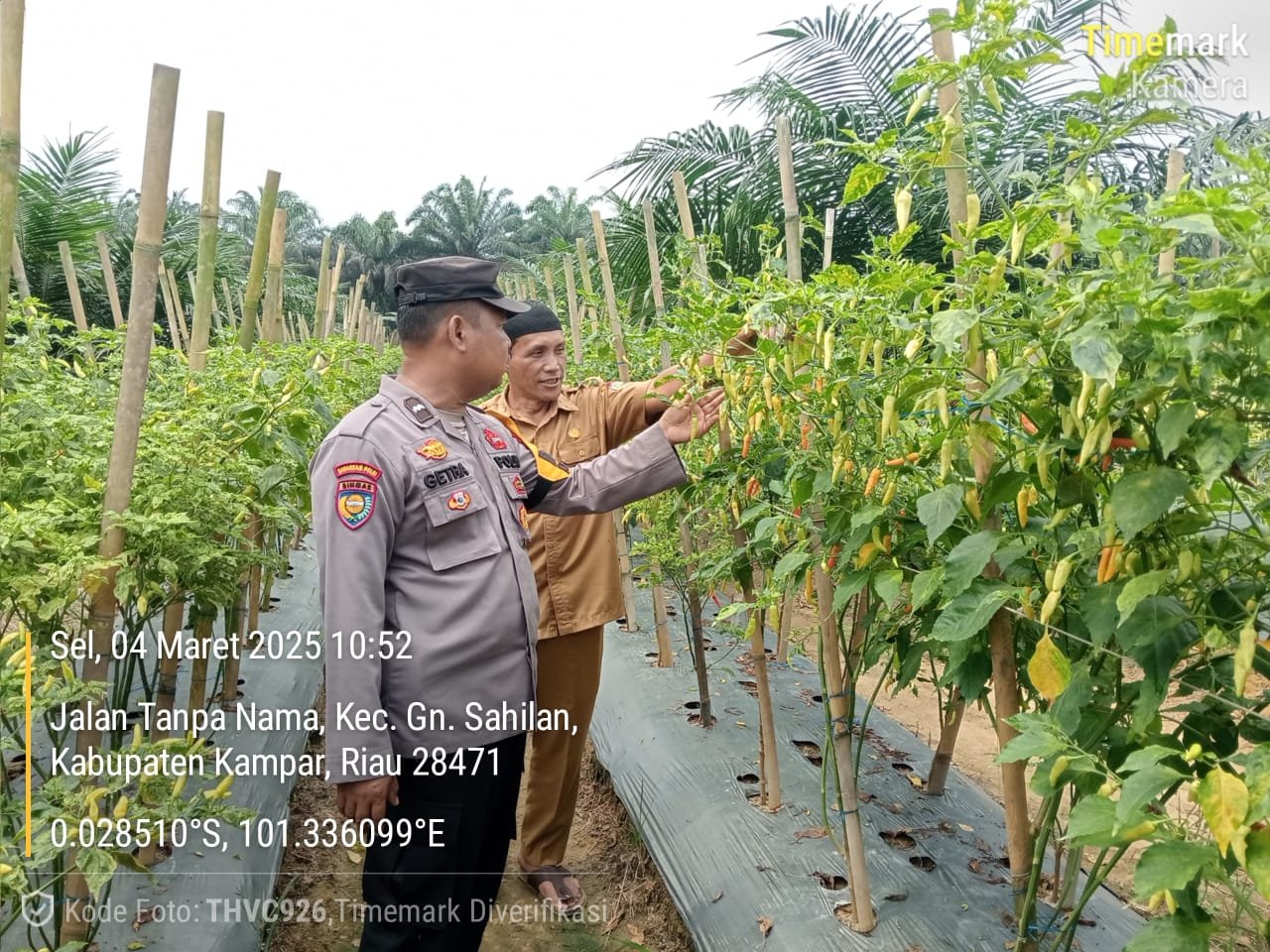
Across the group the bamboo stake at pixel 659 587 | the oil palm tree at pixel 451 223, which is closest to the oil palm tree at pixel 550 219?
the oil palm tree at pixel 451 223

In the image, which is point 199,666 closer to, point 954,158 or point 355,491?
point 355,491

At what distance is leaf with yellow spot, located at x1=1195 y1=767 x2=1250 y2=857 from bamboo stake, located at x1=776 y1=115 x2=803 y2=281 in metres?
1.36

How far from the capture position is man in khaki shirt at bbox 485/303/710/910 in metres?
2.88

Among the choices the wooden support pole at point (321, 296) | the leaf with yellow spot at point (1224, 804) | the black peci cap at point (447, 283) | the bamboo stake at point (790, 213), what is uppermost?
the wooden support pole at point (321, 296)

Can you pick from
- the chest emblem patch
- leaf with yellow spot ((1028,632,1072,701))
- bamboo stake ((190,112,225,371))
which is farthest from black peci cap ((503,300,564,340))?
leaf with yellow spot ((1028,632,1072,701))

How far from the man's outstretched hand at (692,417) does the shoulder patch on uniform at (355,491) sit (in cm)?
75

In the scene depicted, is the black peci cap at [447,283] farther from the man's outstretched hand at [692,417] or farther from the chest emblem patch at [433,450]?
the man's outstretched hand at [692,417]

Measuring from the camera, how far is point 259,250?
10.4 feet

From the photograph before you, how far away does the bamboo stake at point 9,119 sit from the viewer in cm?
178

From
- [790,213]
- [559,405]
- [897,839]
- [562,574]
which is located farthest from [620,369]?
[897,839]

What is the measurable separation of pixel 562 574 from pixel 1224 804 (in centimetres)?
210

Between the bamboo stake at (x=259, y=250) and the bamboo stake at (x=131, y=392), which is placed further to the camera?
the bamboo stake at (x=259, y=250)

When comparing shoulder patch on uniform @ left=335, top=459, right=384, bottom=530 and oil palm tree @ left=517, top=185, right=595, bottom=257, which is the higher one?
oil palm tree @ left=517, top=185, right=595, bottom=257

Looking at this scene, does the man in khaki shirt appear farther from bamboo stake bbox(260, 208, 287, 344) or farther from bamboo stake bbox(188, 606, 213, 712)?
bamboo stake bbox(260, 208, 287, 344)
